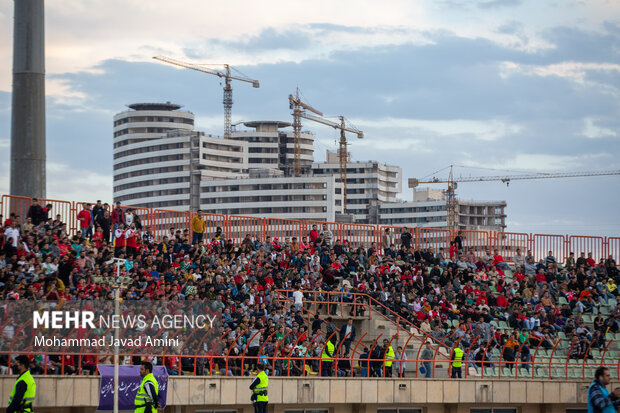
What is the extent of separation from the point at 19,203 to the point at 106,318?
25.2 ft

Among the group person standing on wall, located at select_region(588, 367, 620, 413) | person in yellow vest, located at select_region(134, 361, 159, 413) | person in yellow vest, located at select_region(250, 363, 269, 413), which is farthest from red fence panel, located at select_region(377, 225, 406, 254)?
person standing on wall, located at select_region(588, 367, 620, 413)

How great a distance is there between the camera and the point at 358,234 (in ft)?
158

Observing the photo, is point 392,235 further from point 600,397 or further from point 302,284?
point 600,397

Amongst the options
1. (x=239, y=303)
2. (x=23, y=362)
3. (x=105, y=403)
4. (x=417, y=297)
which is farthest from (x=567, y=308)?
(x=23, y=362)

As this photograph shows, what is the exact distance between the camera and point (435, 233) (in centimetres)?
4788

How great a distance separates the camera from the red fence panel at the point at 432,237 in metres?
46.2

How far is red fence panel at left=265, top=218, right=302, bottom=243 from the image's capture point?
42781 mm

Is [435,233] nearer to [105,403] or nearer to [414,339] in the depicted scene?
[414,339]

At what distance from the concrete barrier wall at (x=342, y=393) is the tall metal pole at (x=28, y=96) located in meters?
8.59

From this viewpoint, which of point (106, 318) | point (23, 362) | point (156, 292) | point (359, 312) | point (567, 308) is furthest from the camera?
point (567, 308)

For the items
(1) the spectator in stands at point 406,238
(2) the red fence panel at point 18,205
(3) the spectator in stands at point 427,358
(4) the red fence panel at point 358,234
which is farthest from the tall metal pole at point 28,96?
(1) the spectator in stands at point 406,238

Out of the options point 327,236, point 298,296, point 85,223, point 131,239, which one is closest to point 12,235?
point 131,239

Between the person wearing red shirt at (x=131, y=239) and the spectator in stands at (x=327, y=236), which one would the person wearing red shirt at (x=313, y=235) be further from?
the person wearing red shirt at (x=131, y=239)

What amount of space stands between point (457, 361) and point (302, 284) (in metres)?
6.62
